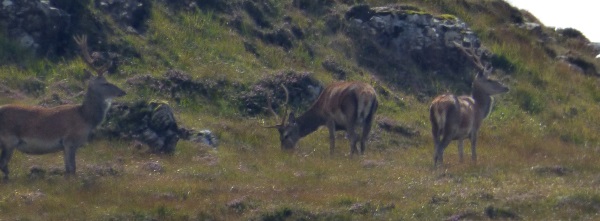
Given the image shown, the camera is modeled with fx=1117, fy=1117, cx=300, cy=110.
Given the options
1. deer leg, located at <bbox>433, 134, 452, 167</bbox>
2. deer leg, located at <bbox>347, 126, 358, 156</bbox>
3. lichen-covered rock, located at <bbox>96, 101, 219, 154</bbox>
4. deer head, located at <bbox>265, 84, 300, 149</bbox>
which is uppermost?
deer leg, located at <bbox>433, 134, 452, 167</bbox>

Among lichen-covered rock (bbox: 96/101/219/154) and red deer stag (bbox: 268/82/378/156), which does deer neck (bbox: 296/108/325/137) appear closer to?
red deer stag (bbox: 268/82/378/156)

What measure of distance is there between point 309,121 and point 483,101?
4013mm

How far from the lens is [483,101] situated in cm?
2459

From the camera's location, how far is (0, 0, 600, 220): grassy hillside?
699 inches

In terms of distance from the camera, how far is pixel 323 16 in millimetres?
32156

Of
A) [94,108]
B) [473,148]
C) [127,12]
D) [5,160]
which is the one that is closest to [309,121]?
[473,148]

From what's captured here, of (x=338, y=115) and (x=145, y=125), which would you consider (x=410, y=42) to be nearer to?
(x=338, y=115)

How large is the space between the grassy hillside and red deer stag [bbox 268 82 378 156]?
0.46 meters

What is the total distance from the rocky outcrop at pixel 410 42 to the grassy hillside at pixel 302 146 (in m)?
0.53

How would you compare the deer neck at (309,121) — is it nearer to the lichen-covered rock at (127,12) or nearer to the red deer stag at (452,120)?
the red deer stag at (452,120)

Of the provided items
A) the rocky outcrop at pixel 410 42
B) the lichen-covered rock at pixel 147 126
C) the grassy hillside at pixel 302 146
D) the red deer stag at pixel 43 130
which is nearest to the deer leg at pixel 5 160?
the red deer stag at pixel 43 130

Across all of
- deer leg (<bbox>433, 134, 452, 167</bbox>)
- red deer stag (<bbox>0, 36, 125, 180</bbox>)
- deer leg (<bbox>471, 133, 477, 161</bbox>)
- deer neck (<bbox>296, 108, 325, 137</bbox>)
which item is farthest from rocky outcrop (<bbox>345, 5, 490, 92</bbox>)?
red deer stag (<bbox>0, 36, 125, 180</bbox>)

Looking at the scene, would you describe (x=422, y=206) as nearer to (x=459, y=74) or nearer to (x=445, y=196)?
(x=445, y=196)

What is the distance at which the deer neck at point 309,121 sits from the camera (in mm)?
25516
